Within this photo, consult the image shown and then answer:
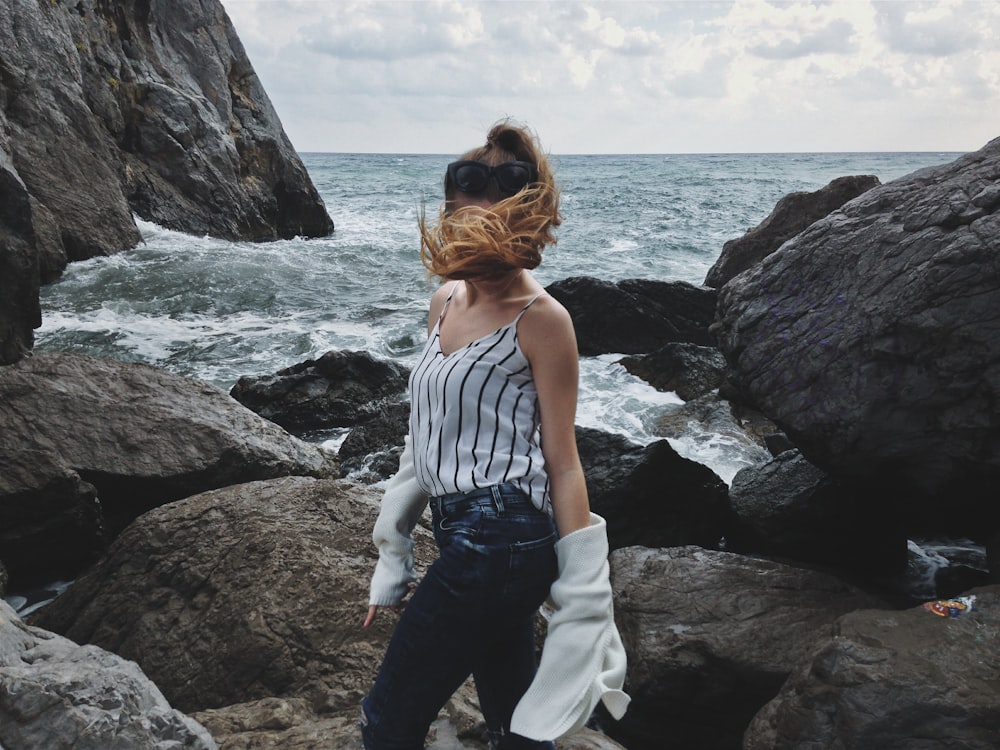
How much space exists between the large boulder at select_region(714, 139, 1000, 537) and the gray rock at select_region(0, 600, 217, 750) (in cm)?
340

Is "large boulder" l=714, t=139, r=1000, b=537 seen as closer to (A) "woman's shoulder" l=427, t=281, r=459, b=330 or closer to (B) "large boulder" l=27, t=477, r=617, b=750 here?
(B) "large boulder" l=27, t=477, r=617, b=750

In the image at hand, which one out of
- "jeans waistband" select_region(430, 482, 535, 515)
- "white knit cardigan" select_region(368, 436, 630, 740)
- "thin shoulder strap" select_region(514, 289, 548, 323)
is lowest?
"white knit cardigan" select_region(368, 436, 630, 740)

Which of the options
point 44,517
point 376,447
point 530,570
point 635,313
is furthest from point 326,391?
point 530,570

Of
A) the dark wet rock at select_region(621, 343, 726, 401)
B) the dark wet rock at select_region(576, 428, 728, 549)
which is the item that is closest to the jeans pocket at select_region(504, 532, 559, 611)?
the dark wet rock at select_region(576, 428, 728, 549)

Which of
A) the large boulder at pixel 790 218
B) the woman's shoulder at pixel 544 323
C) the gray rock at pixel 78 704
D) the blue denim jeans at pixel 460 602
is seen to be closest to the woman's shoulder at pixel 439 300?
the woman's shoulder at pixel 544 323

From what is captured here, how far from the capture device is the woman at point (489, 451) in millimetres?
1793

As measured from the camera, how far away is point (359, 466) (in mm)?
7195

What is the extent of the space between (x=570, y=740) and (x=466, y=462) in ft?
4.46

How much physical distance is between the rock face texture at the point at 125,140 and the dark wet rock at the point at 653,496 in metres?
4.81

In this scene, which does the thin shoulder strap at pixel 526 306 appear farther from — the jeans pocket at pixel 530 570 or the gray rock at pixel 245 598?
the gray rock at pixel 245 598

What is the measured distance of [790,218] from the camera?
40.2 feet

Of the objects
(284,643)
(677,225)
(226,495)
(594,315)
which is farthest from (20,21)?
(677,225)

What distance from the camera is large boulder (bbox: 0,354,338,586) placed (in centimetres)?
469

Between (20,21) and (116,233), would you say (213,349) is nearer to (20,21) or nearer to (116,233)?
(116,233)
